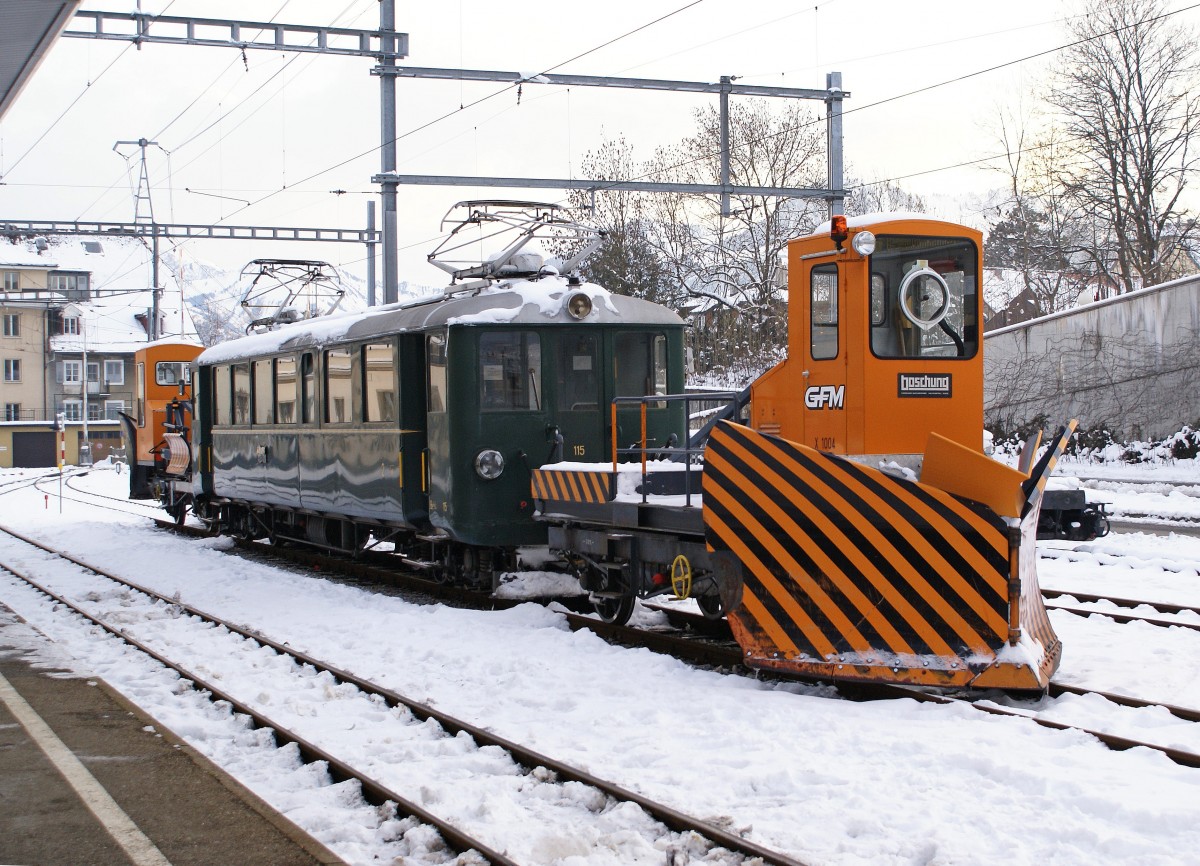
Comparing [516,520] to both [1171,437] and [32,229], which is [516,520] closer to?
[1171,437]

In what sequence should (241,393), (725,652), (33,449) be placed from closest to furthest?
(725,652) → (241,393) → (33,449)

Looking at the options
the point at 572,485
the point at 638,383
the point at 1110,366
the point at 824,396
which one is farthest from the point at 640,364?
the point at 1110,366

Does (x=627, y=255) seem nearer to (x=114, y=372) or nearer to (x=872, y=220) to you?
(x=872, y=220)

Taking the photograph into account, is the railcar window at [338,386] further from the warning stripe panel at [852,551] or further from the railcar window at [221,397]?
the warning stripe panel at [852,551]

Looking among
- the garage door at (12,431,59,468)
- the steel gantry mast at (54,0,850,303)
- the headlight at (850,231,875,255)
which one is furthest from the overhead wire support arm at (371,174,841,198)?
the garage door at (12,431,59,468)

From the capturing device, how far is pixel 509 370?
11.7 metres

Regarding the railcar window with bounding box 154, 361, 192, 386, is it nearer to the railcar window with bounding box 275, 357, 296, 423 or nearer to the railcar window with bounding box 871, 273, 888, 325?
the railcar window with bounding box 275, 357, 296, 423

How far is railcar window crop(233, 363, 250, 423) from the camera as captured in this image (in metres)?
17.9

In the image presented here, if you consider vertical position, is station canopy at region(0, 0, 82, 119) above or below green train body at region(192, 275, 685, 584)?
above

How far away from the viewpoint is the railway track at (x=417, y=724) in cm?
520

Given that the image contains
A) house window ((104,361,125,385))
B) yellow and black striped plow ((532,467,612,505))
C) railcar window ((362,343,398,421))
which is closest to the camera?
yellow and black striped plow ((532,467,612,505))

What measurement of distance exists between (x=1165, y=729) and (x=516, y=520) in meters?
6.29

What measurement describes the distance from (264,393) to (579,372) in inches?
270

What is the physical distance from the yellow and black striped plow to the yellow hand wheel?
1058mm
